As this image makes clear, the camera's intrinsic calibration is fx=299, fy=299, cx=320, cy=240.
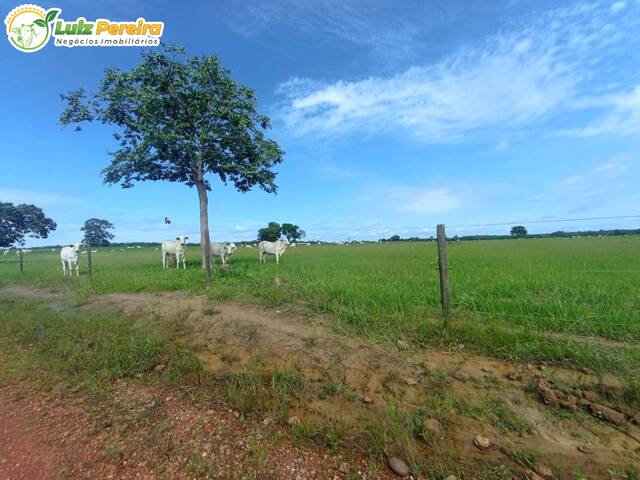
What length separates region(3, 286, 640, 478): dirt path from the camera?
2789mm

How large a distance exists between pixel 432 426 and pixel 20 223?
287ft

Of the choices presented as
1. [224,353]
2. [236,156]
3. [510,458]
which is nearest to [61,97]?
[236,156]

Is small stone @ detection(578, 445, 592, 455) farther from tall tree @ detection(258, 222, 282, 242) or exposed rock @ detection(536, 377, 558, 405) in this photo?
tall tree @ detection(258, 222, 282, 242)

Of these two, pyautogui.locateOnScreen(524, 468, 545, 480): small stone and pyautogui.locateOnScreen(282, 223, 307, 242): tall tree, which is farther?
pyautogui.locateOnScreen(282, 223, 307, 242): tall tree

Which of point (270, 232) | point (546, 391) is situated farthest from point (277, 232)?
point (546, 391)

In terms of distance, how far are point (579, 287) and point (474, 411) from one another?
6.13m

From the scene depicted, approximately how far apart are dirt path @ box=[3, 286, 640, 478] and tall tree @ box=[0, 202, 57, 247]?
265 feet

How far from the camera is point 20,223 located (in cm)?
6266

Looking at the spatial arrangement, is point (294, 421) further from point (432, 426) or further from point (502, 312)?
point (502, 312)

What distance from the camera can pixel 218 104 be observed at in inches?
602

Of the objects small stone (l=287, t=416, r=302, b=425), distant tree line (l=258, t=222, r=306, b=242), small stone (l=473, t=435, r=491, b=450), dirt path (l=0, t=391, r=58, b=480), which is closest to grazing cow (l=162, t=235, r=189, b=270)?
dirt path (l=0, t=391, r=58, b=480)

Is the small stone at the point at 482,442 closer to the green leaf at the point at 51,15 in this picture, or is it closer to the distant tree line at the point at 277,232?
the green leaf at the point at 51,15

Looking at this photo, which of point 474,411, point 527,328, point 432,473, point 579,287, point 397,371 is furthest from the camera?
point 579,287

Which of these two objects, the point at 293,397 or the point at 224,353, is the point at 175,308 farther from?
the point at 293,397
